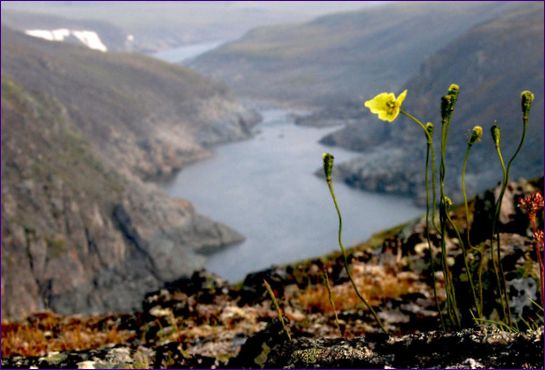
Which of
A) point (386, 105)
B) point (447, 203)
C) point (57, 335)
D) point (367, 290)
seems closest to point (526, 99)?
point (386, 105)

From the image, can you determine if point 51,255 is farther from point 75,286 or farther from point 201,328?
point 201,328

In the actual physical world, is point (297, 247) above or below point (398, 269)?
below

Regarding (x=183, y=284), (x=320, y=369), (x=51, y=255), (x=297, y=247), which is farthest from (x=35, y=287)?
(x=320, y=369)

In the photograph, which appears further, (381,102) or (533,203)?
(533,203)

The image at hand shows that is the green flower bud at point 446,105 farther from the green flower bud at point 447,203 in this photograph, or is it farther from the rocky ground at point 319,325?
the rocky ground at point 319,325

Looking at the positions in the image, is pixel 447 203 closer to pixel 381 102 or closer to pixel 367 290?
pixel 381 102

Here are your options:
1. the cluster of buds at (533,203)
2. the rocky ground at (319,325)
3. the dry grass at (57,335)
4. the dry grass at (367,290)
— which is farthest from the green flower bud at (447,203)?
the dry grass at (57,335)
